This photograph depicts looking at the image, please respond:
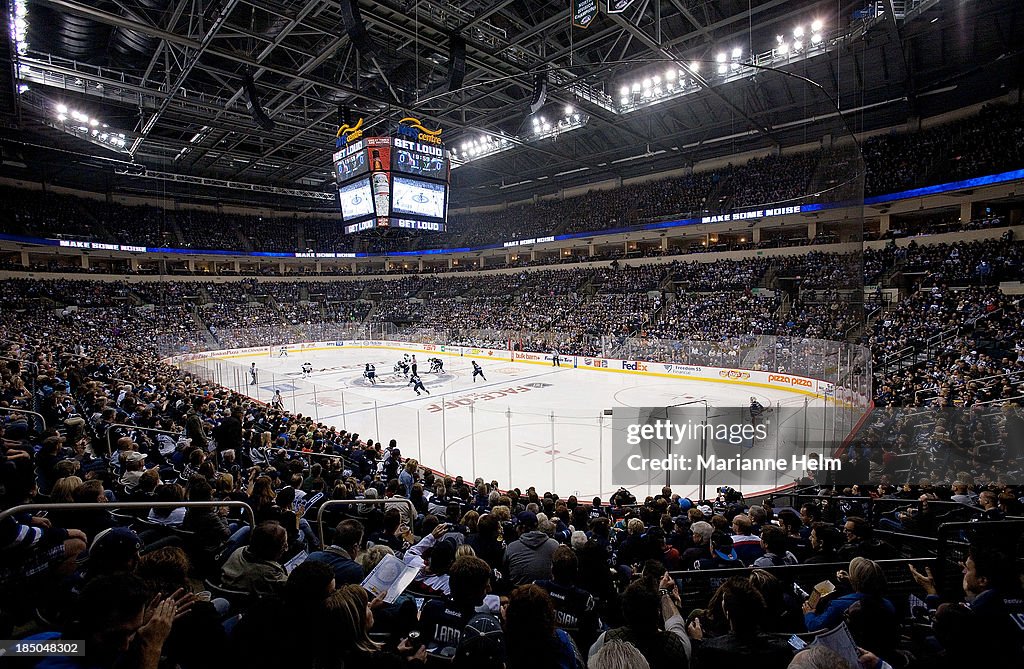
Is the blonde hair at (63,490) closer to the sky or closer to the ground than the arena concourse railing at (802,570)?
closer to the sky

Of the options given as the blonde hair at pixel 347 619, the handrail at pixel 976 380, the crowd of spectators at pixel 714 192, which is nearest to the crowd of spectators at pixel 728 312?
the handrail at pixel 976 380

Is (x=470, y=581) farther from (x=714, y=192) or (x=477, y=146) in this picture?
(x=714, y=192)

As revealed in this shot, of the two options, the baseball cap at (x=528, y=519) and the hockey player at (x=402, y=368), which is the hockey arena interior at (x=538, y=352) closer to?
the baseball cap at (x=528, y=519)

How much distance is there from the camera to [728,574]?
11.9 ft

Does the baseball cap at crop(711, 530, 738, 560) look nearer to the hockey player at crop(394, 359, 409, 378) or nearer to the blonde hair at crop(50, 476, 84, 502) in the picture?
the blonde hair at crop(50, 476, 84, 502)

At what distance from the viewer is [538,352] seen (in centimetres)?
3225

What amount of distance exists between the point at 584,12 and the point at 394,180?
1046 cm

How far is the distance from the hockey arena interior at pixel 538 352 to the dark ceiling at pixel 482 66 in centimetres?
23

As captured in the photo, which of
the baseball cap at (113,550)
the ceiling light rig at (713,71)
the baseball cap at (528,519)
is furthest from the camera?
the ceiling light rig at (713,71)

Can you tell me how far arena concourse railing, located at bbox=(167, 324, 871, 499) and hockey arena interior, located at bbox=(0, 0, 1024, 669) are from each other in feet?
0.60

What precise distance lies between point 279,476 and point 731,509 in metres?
6.47

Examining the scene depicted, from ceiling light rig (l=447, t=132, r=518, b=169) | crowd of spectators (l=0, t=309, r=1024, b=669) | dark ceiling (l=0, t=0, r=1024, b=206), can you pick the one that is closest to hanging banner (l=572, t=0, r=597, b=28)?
dark ceiling (l=0, t=0, r=1024, b=206)

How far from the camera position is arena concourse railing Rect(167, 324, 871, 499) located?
11.0 meters

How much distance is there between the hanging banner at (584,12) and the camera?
1079 cm
